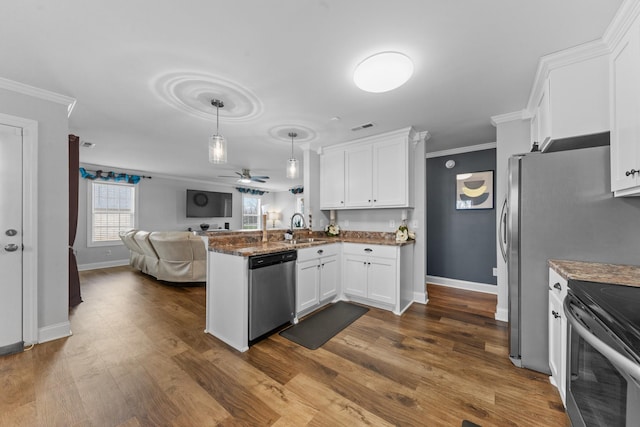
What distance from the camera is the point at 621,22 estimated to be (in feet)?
4.65

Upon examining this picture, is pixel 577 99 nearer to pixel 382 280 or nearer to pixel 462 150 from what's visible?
pixel 462 150

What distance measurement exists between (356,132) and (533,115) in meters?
1.93

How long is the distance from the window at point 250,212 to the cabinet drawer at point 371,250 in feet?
21.2

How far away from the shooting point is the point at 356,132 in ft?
11.0

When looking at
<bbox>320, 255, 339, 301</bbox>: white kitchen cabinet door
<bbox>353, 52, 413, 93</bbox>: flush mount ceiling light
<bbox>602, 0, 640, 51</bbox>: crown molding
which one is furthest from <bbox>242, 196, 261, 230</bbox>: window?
<bbox>602, 0, 640, 51</bbox>: crown molding

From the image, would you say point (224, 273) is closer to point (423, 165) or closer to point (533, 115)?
point (423, 165)

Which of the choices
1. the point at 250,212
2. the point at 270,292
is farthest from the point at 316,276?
the point at 250,212

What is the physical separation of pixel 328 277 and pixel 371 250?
26.8 inches

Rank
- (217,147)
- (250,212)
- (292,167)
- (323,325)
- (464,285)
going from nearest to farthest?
(217,147) → (323,325) → (292,167) → (464,285) → (250,212)

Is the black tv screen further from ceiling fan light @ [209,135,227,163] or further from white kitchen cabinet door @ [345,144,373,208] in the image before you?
ceiling fan light @ [209,135,227,163]

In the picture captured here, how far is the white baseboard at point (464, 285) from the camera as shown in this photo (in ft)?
12.3

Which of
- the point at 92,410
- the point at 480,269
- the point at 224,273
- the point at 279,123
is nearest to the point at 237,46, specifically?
the point at 279,123

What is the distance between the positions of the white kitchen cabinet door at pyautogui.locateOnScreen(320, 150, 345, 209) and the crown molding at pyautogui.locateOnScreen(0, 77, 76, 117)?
10.0 ft

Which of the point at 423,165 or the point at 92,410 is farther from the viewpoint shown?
the point at 423,165
